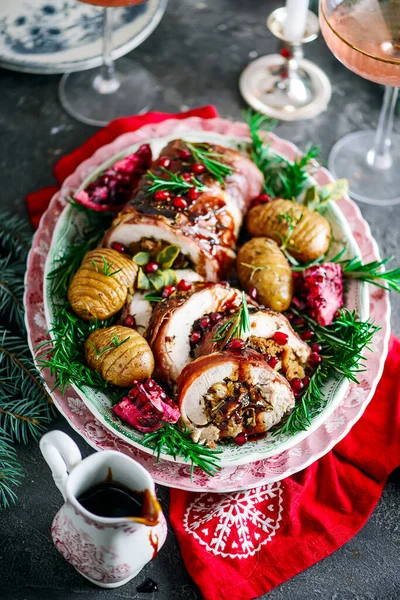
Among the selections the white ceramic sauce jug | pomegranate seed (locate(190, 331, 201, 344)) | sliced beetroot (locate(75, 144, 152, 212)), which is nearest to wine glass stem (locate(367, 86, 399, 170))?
sliced beetroot (locate(75, 144, 152, 212))

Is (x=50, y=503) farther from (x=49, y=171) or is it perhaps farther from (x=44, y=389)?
(x=49, y=171)

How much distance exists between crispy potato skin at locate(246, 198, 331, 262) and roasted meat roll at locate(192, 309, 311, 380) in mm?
349

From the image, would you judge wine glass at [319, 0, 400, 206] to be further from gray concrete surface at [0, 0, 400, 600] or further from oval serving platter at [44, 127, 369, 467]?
oval serving platter at [44, 127, 369, 467]

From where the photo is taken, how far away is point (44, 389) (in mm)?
2428

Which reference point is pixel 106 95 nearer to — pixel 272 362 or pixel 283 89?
pixel 283 89

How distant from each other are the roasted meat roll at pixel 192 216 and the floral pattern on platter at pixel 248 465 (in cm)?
35

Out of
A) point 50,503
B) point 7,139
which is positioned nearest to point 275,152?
point 7,139

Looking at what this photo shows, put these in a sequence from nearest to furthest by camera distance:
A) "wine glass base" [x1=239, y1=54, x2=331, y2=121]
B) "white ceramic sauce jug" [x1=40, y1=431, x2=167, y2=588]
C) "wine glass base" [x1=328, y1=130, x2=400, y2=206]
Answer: "white ceramic sauce jug" [x1=40, y1=431, x2=167, y2=588] → "wine glass base" [x1=328, y1=130, x2=400, y2=206] → "wine glass base" [x1=239, y1=54, x2=331, y2=121]

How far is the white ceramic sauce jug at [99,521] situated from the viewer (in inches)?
71.6

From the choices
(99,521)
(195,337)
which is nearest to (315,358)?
(195,337)

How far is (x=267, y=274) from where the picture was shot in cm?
249

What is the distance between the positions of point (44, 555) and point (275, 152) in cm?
167

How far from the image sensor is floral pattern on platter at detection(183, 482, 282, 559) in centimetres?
222

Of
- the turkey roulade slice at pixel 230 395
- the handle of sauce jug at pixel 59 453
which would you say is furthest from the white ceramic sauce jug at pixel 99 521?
the turkey roulade slice at pixel 230 395
